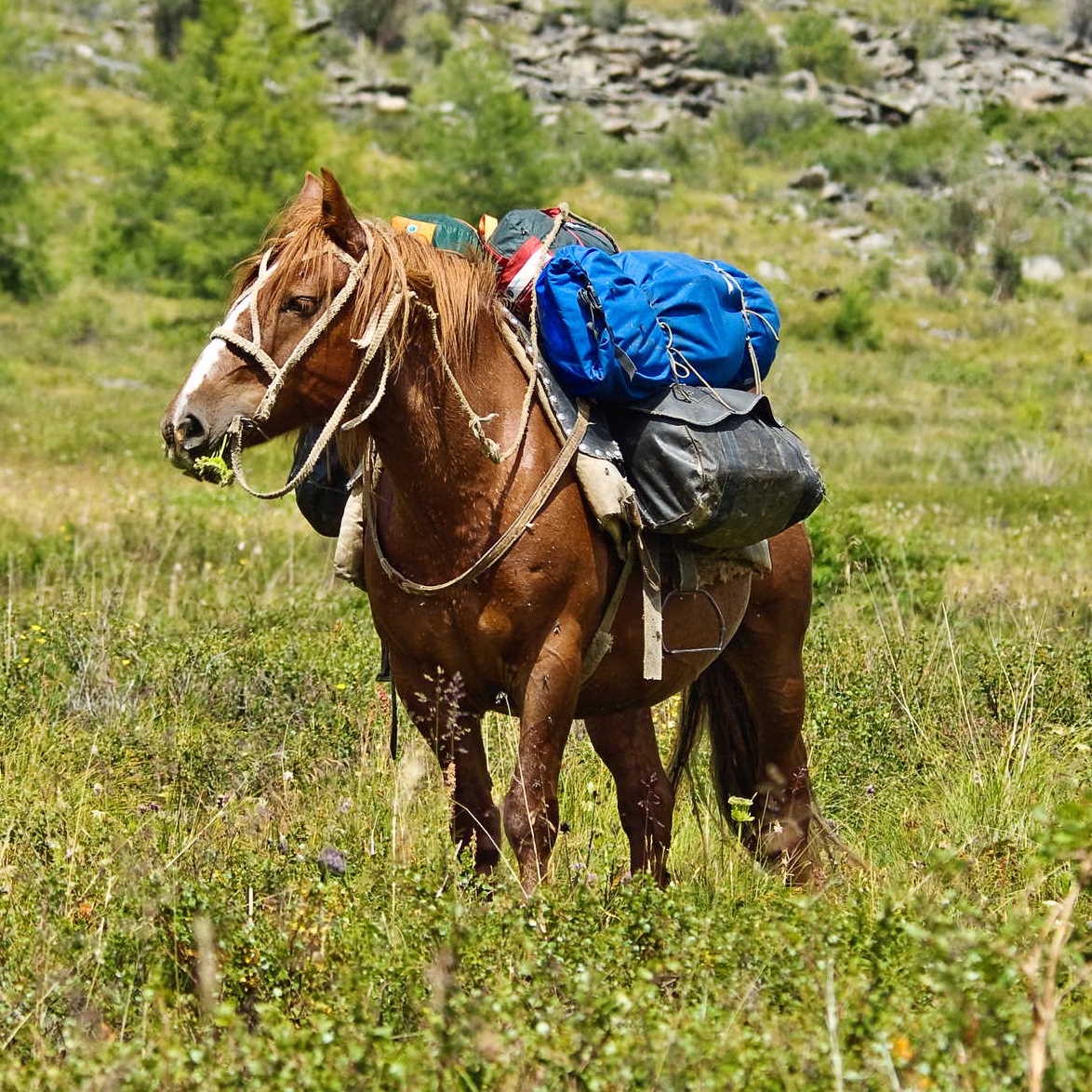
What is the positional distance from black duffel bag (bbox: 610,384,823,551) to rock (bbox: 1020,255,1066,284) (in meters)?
46.1

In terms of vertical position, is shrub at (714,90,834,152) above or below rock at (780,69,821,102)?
above

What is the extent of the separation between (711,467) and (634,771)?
1295 mm

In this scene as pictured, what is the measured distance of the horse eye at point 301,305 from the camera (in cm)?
428

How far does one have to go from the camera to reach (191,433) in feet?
13.4

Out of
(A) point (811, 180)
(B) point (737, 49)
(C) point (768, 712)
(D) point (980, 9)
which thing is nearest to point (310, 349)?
(C) point (768, 712)

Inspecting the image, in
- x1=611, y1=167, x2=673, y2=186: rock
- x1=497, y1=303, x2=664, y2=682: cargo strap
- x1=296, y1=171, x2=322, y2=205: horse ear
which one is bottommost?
x1=611, y1=167, x2=673, y2=186: rock

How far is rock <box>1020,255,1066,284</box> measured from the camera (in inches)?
1908

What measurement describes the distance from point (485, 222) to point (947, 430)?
68.2 feet

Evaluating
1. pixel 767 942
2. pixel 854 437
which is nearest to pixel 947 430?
pixel 854 437

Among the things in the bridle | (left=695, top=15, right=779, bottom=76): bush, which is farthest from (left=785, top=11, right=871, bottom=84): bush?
the bridle

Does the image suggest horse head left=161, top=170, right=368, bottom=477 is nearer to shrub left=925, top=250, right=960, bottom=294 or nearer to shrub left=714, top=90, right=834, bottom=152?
shrub left=925, top=250, right=960, bottom=294

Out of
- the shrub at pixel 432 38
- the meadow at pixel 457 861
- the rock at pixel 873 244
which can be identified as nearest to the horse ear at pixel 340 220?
the meadow at pixel 457 861

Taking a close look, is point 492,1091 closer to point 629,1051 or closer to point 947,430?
point 629,1051

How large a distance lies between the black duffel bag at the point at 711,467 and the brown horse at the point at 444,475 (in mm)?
259
